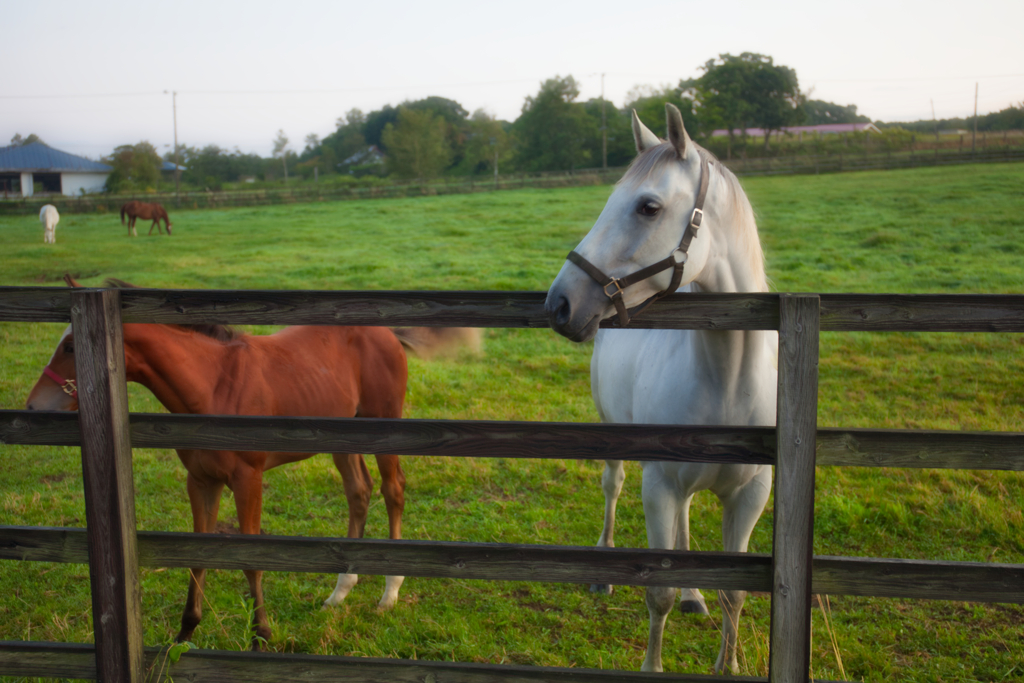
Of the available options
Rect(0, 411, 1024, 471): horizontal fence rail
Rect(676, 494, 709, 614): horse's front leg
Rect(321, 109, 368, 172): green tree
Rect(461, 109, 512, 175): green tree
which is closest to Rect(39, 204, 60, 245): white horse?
Rect(0, 411, 1024, 471): horizontal fence rail

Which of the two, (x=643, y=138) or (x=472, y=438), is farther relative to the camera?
(x=643, y=138)

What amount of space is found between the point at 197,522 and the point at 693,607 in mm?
2714

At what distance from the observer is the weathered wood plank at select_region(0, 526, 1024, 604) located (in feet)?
6.75

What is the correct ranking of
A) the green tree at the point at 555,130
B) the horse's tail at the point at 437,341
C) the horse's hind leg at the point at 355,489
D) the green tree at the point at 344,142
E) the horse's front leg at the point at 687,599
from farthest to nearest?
1. the green tree at the point at 344,142
2. the green tree at the point at 555,130
3. the horse's tail at the point at 437,341
4. the horse's hind leg at the point at 355,489
5. the horse's front leg at the point at 687,599

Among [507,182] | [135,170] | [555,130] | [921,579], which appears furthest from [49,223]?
[555,130]

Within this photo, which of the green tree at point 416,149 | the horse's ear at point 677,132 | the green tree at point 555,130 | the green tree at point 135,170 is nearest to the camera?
the horse's ear at point 677,132

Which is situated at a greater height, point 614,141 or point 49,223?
point 614,141

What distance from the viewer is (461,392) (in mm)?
7480

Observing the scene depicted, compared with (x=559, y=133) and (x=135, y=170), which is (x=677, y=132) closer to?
(x=135, y=170)

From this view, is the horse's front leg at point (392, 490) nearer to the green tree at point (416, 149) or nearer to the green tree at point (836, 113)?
the green tree at point (416, 149)

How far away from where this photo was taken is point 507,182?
121ft

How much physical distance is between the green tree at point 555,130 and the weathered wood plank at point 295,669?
46.2 meters

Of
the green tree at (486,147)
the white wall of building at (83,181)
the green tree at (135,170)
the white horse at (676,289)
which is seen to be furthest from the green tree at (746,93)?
the white horse at (676,289)

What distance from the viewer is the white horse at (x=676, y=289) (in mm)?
2227
